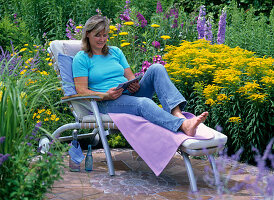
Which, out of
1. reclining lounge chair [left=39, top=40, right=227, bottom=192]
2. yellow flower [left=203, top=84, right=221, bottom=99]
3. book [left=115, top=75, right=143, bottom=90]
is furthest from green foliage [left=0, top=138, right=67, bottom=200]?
yellow flower [left=203, top=84, right=221, bottom=99]

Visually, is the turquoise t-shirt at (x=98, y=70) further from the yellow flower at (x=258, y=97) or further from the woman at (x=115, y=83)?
the yellow flower at (x=258, y=97)

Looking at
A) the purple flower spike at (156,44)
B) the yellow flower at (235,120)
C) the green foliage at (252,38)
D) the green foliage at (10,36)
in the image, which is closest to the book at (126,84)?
the yellow flower at (235,120)

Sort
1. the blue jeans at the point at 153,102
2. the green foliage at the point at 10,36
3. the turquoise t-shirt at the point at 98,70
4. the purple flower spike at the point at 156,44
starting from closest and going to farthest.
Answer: the blue jeans at the point at 153,102 < the turquoise t-shirt at the point at 98,70 < the purple flower spike at the point at 156,44 < the green foliage at the point at 10,36

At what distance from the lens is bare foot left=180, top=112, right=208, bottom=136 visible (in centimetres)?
288

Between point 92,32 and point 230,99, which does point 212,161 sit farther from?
point 92,32

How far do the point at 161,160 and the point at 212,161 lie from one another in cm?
41

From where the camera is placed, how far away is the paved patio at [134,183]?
2814 mm

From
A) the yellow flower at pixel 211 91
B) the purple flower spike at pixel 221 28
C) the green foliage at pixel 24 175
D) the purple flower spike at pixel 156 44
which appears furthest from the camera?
the purple flower spike at pixel 221 28

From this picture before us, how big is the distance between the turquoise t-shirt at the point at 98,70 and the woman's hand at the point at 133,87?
156 mm

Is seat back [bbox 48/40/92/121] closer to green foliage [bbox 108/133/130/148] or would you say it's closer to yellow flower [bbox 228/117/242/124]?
green foliage [bbox 108/133/130/148]

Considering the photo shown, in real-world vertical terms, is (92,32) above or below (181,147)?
above

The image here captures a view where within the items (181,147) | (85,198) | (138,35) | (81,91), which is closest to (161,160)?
(181,147)

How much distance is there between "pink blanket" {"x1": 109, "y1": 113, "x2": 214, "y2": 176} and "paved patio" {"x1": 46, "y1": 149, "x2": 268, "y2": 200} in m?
0.20

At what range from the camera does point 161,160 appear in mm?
3051
